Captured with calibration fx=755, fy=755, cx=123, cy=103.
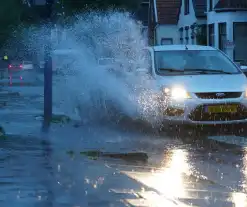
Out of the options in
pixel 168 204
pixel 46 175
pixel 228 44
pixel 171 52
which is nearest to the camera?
pixel 168 204

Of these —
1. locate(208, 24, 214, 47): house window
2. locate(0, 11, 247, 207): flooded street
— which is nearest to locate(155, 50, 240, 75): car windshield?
locate(0, 11, 247, 207): flooded street

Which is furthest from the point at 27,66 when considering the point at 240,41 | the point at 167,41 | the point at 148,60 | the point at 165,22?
the point at 148,60

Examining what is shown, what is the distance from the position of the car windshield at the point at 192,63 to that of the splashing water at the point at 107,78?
0.44 m

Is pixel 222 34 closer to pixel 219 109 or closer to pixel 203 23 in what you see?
pixel 203 23

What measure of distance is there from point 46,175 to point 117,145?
337 centimetres

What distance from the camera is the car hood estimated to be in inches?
534

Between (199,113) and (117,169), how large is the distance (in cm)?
394

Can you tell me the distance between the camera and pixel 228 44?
3566 cm

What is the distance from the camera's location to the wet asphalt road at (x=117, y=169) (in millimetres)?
7938

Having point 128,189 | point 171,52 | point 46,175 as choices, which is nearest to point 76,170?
point 46,175

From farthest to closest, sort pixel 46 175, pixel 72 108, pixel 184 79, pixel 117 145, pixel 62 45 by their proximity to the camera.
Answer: pixel 62 45 → pixel 72 108 → pixel 184 79 → pixel 117 145 → pixel 46 175

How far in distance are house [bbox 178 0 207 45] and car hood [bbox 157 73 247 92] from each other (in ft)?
95.1

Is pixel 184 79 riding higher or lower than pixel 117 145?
higher

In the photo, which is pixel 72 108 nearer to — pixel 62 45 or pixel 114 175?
pixel 62 45
